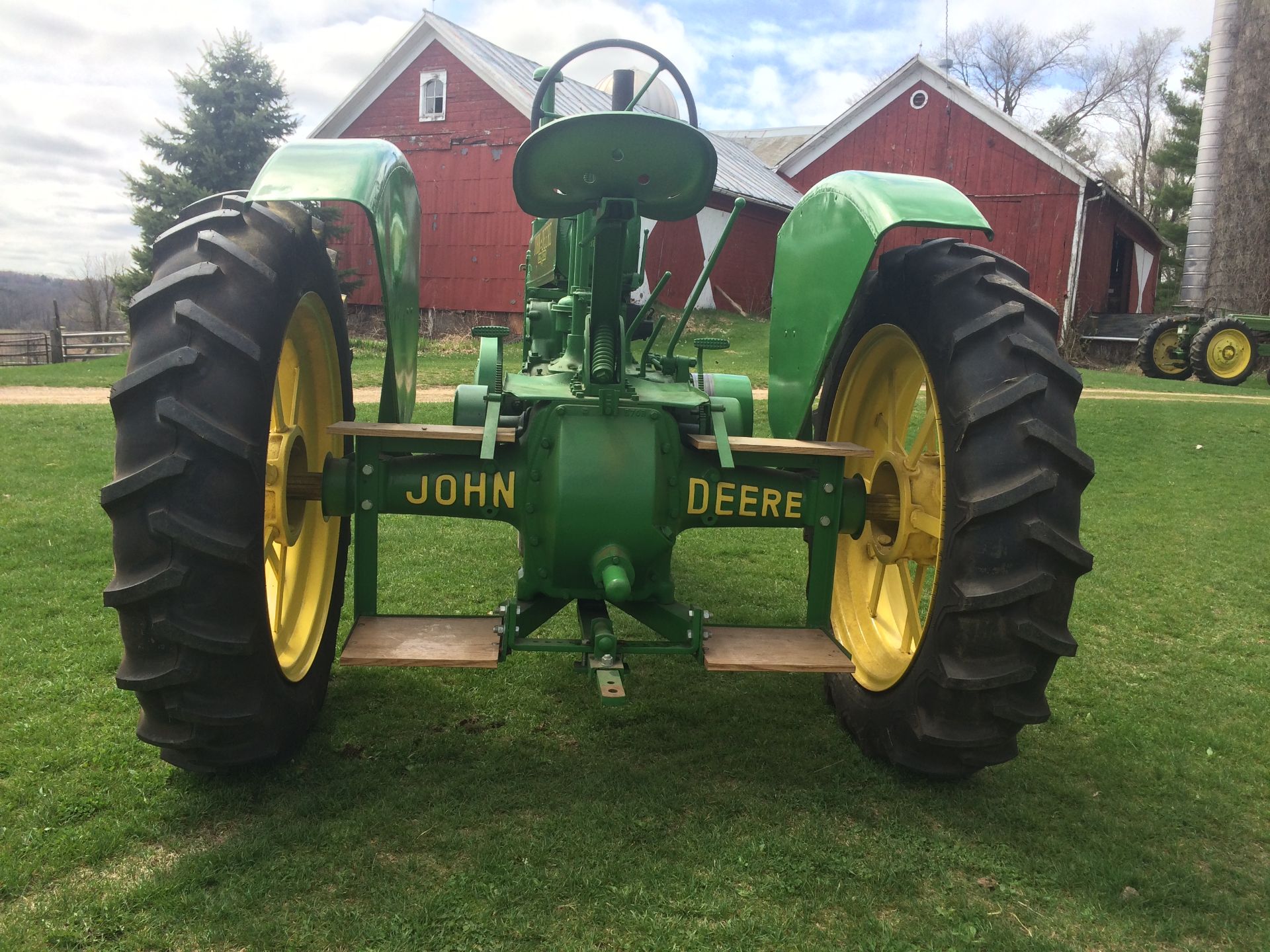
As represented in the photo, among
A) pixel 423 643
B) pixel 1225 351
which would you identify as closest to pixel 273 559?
pixel 423 643

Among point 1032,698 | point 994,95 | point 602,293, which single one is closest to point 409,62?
point 602,293

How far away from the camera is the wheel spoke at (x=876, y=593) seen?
3575 mm

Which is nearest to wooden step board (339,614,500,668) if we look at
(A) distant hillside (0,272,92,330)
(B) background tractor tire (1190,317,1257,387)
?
(B) background tractor tire (1190,317,1257,387)

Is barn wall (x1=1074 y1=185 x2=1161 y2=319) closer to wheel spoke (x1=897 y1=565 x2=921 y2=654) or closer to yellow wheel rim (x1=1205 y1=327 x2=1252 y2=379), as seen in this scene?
yellow wheel rim (x1=1205 y1=327 x2=1252 y2=379)

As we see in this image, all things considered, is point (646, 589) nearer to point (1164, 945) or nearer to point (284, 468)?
point (284, 468)

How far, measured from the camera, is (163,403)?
2189 millimetres

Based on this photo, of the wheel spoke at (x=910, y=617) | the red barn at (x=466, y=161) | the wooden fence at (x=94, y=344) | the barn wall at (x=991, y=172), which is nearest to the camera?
the wheel spoke at (x=910, y=617)

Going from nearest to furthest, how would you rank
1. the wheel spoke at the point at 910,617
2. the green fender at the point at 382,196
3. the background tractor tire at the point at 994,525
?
the background tractor tire at the point at 994,525 → the green fender at the point at 382,196 → the wheel spoke at the point at 910,617

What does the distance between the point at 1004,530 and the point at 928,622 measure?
14.8 inches

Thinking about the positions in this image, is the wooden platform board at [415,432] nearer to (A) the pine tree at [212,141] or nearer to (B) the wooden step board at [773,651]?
(B) the wooden step board at [773,651]

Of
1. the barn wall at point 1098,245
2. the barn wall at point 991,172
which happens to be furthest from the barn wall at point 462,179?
the barn wall at point 1098,245

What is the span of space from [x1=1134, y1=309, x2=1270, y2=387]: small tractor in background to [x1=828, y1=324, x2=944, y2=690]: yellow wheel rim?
559 inches

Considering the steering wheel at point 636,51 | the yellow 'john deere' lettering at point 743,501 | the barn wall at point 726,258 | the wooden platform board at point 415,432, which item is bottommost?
the yellow 'john deere' lettering at point 743,501

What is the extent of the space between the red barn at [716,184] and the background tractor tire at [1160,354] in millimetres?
3491
